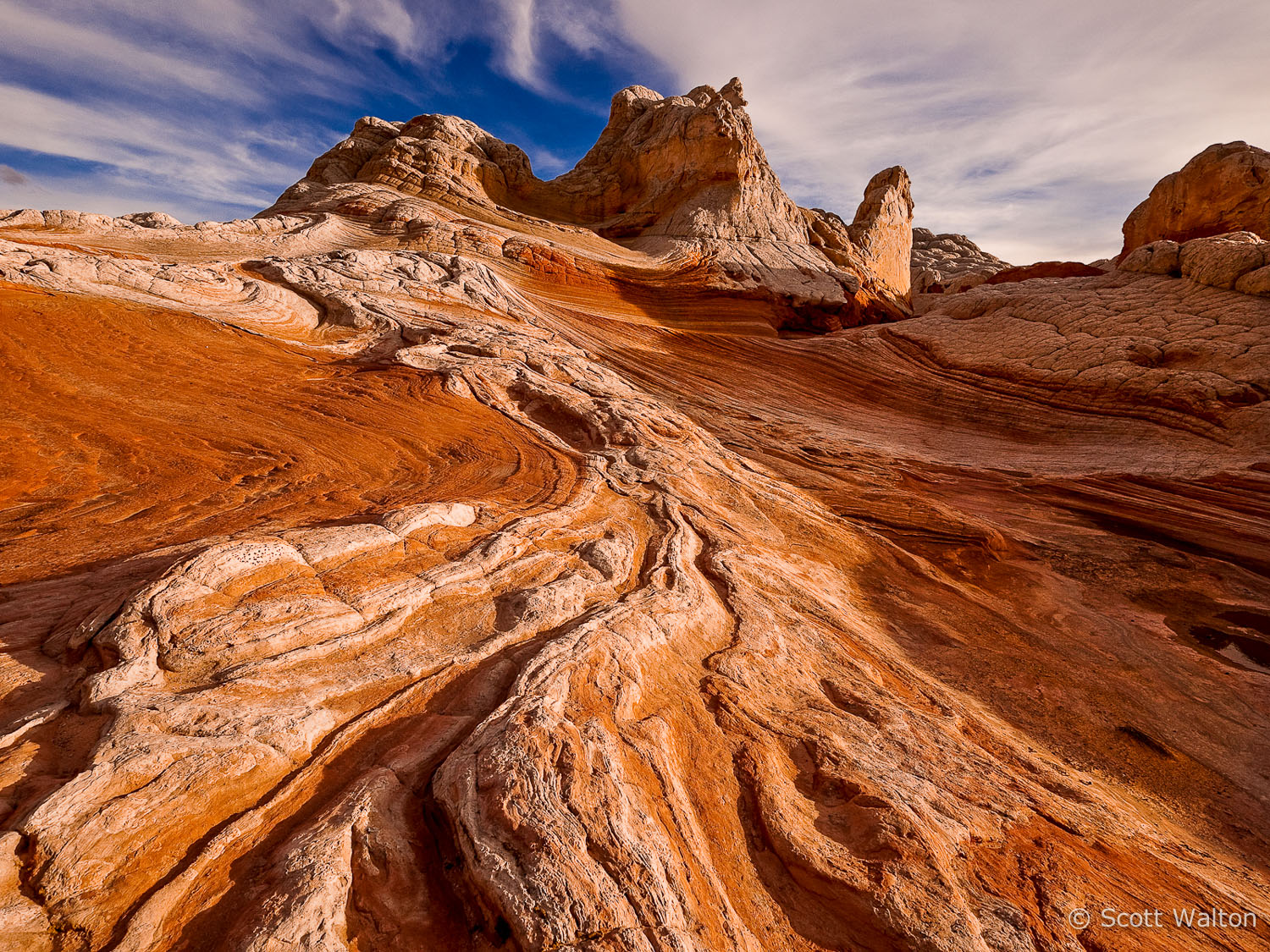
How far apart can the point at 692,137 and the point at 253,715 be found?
99.4 feet

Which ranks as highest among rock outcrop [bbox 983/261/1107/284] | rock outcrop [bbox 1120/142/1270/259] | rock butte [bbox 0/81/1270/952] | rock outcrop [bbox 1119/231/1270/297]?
rock outcrop [bbox 1120/142/1270/259]

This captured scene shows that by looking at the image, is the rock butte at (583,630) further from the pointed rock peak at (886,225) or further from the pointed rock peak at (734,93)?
the pointed rock peak at (734,93)

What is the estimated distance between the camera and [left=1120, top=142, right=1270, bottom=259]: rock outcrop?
2683 centimetres

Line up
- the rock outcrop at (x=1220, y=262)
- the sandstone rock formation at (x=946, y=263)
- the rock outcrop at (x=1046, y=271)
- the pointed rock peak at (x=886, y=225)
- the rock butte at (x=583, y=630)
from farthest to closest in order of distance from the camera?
the sandstone rock formation at (x=946, y=263) < the rock outcrop at (x=1046, y=271) < the pointed rock peak at (x=886, y=225) < the rock outcrop at (x=1220, y=262) < the rock butte at (x=583, y=630)

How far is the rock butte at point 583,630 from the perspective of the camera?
2.94m

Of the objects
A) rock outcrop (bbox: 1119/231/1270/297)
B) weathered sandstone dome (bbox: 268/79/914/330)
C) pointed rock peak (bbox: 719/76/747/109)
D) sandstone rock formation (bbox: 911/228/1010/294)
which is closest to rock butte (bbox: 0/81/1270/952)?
rock outcrop (bbox: 1119/231/1270/297)

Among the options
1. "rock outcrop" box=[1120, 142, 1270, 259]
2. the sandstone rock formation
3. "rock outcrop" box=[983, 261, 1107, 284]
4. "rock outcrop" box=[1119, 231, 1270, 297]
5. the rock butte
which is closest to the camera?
the rock butte

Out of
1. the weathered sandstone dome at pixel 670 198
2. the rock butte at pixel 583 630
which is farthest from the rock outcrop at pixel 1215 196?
the rock butte at pixel 583 630

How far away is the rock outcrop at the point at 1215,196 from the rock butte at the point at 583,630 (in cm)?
1833

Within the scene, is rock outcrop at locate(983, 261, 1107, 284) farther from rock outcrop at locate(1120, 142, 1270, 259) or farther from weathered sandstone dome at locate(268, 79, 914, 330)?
weathered sandstone dome at locate(268, 79, 914, 330)

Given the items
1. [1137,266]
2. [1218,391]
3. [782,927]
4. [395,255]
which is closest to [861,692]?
[782,927]

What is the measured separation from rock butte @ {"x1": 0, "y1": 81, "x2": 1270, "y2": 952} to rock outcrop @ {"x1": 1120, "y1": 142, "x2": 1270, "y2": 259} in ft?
60.1

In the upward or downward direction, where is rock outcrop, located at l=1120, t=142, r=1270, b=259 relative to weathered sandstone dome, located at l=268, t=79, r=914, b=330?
upward

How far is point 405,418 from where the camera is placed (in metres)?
9.43
